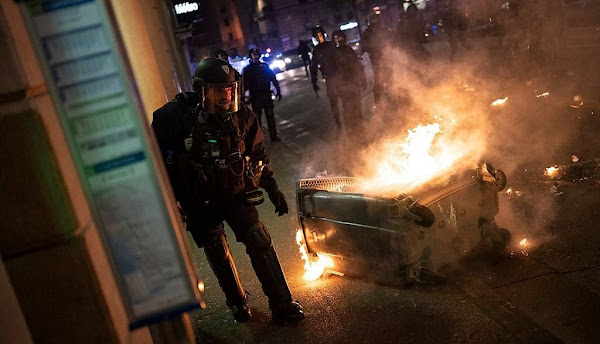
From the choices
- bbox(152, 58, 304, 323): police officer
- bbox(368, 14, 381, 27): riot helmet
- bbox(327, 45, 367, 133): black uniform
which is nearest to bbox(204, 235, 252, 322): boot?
bbox(152, 58, 304, 323): police officer

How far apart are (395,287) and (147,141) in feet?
9.14

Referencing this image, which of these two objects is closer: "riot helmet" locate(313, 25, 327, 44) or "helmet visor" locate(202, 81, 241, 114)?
"helmet visor" locate(202, 81, 241, 114)

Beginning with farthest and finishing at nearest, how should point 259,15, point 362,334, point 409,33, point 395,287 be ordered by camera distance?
point 259,15
point 409,33
point 395,287
point 362,334

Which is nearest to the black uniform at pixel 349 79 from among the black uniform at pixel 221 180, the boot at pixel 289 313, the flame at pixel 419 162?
the flame at pixel 419 162

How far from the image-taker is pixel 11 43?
2.35 metres

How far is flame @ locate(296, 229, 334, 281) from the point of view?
462 centimetres

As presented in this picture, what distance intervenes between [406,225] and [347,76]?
20.7 ft

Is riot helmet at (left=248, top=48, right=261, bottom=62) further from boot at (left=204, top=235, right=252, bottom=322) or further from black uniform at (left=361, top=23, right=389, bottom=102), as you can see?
boot at (left=204, top=235, right=252, bottom=322)

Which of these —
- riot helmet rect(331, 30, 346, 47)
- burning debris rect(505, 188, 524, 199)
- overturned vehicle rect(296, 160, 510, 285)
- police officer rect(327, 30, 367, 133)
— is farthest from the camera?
police officer rect(327, 30, 367, 133)

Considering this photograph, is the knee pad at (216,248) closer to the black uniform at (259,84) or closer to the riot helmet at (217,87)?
the riot helmet at (217,87)

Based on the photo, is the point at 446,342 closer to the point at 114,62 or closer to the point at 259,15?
the point at 114,62

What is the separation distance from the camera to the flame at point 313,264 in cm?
462

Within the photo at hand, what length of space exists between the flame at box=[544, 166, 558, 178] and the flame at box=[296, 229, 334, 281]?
315 centimetres

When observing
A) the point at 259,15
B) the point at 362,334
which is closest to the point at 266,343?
the point at 362,334
